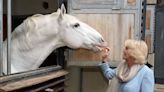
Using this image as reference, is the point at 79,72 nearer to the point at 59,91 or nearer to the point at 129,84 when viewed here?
the point at 59,91

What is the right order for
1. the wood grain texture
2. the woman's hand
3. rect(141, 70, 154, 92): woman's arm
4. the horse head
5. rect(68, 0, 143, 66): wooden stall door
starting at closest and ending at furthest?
the wood grain texture → rect(141, 70, 154, 92): woman's arm → the woman's hand → the horse head → rect(68, 0, 143, 66): wooden stall door

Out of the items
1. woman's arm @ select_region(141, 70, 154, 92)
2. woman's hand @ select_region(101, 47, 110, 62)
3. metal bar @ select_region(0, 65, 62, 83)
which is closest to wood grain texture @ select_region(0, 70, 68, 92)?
metal bar @ select_region(0, 65, 62, 83)

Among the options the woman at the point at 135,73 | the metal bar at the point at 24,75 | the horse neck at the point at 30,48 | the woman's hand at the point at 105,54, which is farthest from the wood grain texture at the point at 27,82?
the woman at the point at 135,73

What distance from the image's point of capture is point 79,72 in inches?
120

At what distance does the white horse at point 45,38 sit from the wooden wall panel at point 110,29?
0.20 m

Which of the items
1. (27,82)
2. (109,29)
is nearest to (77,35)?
(109,29)

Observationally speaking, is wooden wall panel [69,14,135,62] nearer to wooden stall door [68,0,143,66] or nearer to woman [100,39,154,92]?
wooden stall door [68,0,143,66]

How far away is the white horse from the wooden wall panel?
0.20 metres

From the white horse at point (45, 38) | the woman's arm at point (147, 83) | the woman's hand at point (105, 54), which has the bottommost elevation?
the woman's arm at point (147, 83)

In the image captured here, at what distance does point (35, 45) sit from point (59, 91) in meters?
0.40

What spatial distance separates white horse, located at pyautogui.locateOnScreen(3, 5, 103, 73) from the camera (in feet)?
7.69

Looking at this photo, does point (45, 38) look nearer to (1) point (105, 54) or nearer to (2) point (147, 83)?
(1) point (105, 54)

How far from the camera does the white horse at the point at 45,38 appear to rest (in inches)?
92.3

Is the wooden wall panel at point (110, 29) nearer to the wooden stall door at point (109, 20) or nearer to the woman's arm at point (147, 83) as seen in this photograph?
the wooden stall door at point (109, 20)
